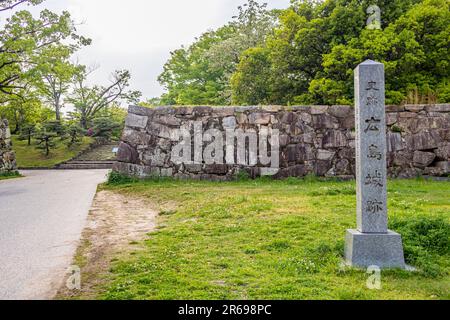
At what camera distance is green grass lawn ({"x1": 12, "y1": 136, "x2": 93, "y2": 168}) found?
2767cm

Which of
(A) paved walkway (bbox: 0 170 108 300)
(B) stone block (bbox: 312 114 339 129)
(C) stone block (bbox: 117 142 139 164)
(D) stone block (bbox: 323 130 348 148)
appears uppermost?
(B) stone block (bbox: 312 114 339 129)

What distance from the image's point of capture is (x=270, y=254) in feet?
16.7

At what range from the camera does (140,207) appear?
9.26 m

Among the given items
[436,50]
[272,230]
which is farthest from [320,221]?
[436,50]

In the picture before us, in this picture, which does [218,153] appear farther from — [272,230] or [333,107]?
[272,230]

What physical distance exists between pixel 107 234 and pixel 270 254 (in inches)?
108

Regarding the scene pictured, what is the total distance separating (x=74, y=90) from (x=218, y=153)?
116ft

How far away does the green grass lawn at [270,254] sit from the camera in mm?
3877

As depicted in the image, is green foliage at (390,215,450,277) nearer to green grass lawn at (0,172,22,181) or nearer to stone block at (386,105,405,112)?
stone block at (386,105,405,112)

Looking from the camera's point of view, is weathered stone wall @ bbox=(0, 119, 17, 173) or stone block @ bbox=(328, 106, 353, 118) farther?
weathered stone wall @ bbox=(0, 119, 17, 173)

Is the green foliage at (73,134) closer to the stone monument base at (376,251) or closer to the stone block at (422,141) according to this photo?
the stone block at (422,141)

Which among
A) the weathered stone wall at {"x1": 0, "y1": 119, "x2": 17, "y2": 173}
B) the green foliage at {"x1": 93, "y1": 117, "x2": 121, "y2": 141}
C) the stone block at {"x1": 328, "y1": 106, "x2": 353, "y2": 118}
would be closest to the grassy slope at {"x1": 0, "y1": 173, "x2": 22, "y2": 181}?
the weathered stone wall at {"x1": 0, "y1": 119, "x2": 17, "y2": 173}

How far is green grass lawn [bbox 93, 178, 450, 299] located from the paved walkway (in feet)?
2.30

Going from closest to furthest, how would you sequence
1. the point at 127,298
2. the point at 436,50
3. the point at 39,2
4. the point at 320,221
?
the point at 127,298 → the point at 320,221 → the point at 436,50 → the point at 39,2
